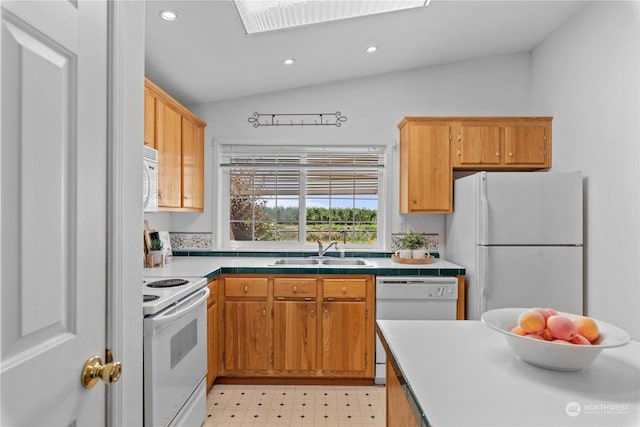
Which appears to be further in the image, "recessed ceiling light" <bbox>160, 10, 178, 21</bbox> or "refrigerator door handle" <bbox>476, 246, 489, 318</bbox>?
"refrigerator door handle" <bbox>476, 246, 489, 318</bbox>

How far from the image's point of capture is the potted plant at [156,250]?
283 centimetres

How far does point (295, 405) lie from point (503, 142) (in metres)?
2.66

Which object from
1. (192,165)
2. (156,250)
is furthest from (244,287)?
(192,165)

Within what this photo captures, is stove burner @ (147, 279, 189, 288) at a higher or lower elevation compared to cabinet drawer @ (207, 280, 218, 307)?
higher

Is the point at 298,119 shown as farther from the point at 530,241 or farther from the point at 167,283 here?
the point at 530,241

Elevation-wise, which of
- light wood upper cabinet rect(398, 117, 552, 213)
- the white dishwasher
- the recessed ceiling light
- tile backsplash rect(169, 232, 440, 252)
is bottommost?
the white dishwasher

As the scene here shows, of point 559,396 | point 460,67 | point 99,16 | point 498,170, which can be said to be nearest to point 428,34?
point 460,67

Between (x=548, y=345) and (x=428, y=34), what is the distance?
253 cm

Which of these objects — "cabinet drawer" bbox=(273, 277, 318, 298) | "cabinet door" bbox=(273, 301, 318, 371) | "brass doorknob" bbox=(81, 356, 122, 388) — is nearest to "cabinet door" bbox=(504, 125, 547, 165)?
"cabinet drawer" bbox=(273, 277, 318, 298)

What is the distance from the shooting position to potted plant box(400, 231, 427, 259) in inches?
120

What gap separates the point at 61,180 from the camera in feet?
2.46

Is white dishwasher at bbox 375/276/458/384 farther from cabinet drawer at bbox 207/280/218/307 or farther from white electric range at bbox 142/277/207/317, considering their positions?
white electric range at bbox 142/277/207/317

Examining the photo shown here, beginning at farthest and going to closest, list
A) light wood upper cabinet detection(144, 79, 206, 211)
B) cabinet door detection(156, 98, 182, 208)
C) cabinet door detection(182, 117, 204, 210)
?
1. cabinet door detection(182, 117, 204, 210)
2. cabinet door detection(156, 98, 182, 208)
3. light wood upper cabinet detection(144, 79, 206, 211)

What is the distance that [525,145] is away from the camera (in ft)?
9.85
